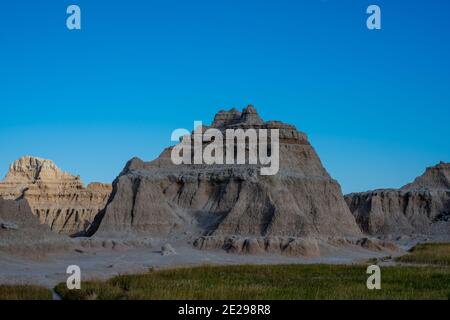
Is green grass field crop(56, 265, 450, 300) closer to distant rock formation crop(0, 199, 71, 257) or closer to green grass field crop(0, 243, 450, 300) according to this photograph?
green grass field crop(0, 243, 450, 300)

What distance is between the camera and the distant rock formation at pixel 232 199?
56.4 meters

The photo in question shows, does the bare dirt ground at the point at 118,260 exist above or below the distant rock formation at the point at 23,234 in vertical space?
below

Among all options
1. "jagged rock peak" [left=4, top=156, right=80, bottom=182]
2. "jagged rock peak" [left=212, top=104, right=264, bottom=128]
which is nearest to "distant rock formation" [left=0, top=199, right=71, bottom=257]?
"jagged rock peak" [left=212, top=104, right=264, bottom=128]

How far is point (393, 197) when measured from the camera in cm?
10744

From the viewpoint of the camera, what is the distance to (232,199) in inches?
2381

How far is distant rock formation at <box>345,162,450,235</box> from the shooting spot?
10100 centimetres

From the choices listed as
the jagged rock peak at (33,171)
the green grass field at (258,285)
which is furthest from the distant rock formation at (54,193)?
the green grass field at (258,285)

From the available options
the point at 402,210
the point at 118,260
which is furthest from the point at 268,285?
the point at 402,210

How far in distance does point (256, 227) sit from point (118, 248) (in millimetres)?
12529

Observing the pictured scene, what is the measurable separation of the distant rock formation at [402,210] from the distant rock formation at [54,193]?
51320mm

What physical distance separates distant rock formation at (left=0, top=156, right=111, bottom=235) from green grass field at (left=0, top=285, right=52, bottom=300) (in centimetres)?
9950

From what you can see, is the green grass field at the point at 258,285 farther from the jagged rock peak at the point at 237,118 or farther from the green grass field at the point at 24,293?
the jagged rock peak at the point at 237,118

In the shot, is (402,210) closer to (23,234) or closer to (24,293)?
(23,234)

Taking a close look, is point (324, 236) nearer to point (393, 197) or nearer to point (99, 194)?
point (393, 197)
